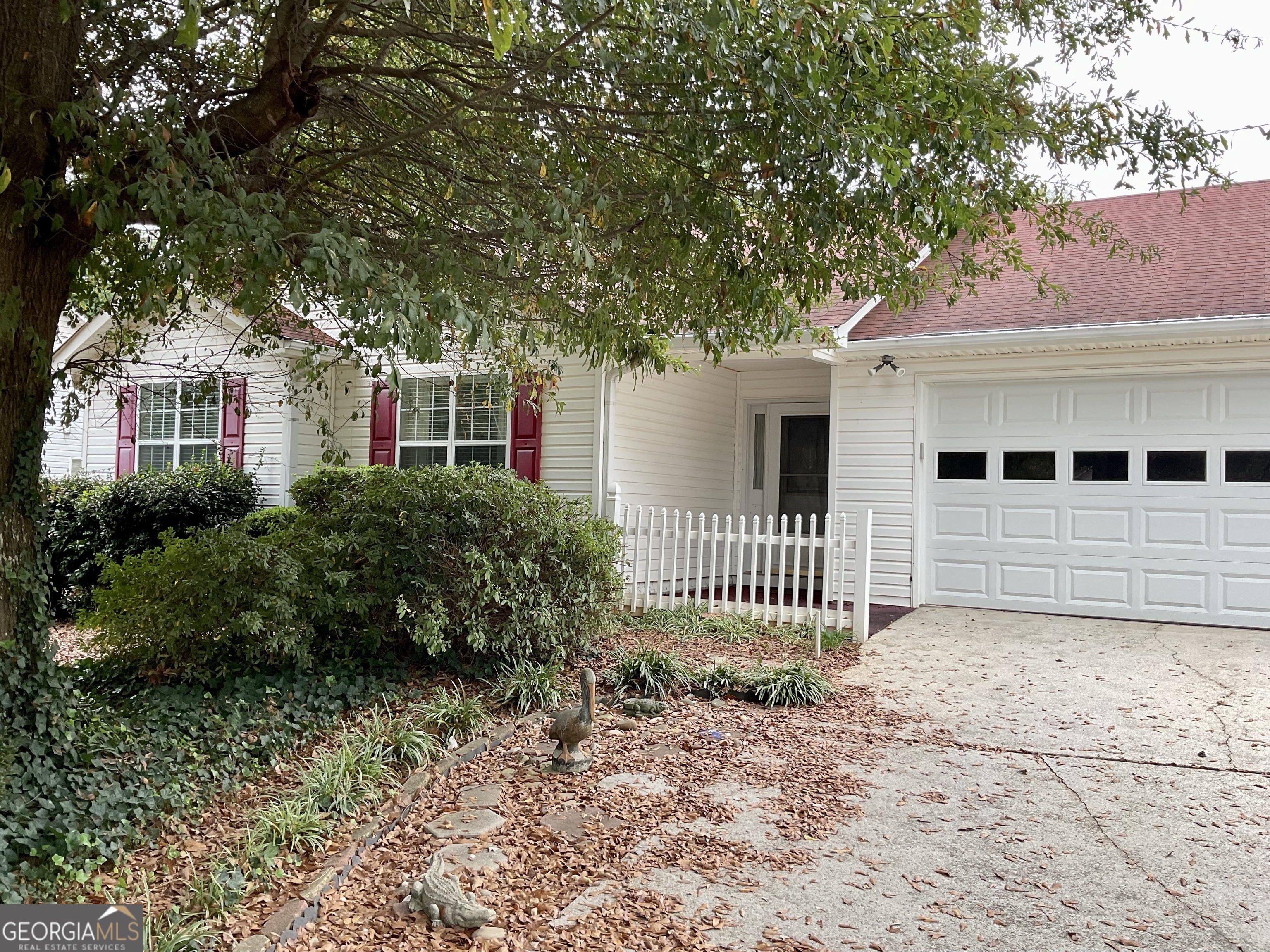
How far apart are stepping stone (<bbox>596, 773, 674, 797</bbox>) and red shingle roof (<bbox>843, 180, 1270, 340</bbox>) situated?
5.27 m

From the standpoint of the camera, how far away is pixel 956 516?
388 inches

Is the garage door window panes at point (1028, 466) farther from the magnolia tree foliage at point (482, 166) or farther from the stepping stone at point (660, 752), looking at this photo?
the stepping stone at point (660, 752)

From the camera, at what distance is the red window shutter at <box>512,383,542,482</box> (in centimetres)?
1105

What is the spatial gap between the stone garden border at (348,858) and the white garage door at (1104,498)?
610 cm

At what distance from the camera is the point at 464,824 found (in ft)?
14.0

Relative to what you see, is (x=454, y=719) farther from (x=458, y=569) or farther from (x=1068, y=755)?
(x=1068, y=755)

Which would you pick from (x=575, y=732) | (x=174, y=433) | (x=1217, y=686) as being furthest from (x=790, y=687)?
(x=174, y=433)

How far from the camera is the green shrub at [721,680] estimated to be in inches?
257

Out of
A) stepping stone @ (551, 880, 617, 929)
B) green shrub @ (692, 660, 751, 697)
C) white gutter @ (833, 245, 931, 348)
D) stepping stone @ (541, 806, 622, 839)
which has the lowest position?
stepping stone @ (551, 880, 617, 929)

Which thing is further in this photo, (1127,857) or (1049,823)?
(1049,823)

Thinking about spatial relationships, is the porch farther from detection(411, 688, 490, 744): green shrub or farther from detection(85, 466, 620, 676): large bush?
detection(411, 688, 490, 744): green shrub

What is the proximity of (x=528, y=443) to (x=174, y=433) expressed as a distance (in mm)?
5597

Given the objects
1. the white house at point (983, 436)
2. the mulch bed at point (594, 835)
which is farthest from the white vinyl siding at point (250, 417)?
the mulch bed at point (594, 835)

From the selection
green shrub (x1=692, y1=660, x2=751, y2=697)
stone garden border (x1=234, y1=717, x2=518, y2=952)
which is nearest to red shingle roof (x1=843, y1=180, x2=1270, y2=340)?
green shrub (x1=692, y1=660, x2=751, y2=697)
